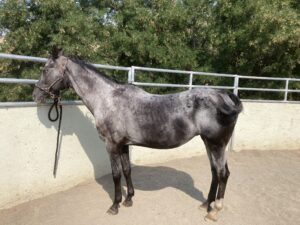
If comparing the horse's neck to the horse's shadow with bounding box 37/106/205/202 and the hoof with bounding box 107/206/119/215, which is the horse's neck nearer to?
the horse's shadow with bounding box 37/106/205/202

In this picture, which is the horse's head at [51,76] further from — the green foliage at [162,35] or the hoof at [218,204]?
the green foliage at [162,35]

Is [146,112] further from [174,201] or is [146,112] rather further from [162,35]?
[162,35]

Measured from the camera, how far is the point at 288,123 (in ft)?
25.3

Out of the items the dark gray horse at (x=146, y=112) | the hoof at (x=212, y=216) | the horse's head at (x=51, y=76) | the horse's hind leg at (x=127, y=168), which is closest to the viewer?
the dark gray horse at (x=146, y=112)

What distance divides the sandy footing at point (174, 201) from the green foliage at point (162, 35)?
422 centimetres

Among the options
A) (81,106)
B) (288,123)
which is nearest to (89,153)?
(81,106)

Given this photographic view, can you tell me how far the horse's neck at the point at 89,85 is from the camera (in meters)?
3.71

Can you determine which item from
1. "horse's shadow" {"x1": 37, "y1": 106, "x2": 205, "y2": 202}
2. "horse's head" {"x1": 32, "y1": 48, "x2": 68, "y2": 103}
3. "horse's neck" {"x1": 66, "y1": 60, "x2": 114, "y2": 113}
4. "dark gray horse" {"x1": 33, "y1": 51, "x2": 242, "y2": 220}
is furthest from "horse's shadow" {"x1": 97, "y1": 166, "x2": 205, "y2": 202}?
"horse's head" {"x1": 32, "y1": 48, "x2": 68, "y2": 103}

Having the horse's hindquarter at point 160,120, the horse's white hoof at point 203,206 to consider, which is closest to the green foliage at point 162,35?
the horse's hindquarter at point 160,120

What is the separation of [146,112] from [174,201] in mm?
1399

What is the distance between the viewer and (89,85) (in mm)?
3748

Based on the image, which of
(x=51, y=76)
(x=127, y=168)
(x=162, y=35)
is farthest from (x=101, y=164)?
(x=162, y=35)

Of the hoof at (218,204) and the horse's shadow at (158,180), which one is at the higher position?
the hoof at (218,204)

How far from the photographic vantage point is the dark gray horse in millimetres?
3469
